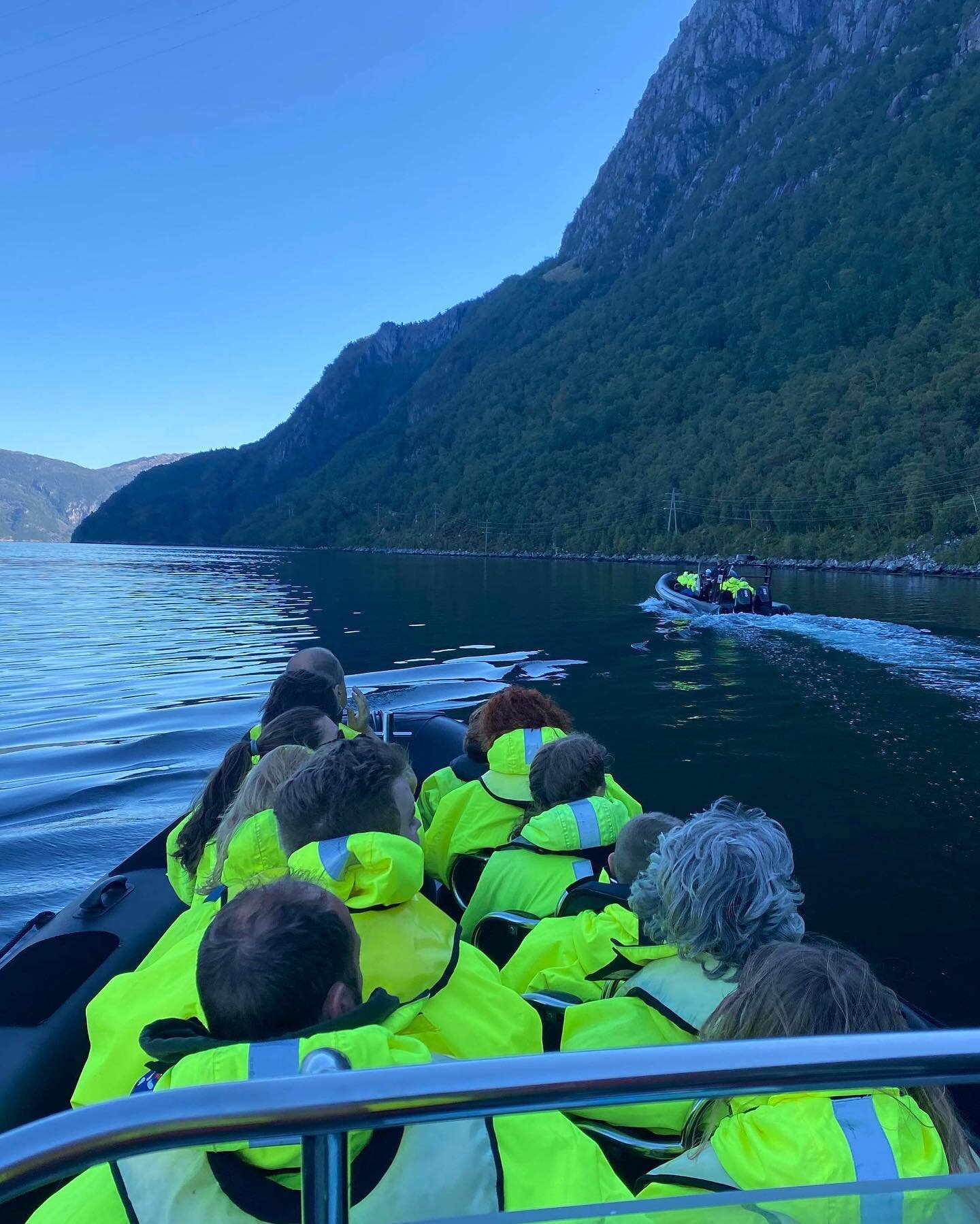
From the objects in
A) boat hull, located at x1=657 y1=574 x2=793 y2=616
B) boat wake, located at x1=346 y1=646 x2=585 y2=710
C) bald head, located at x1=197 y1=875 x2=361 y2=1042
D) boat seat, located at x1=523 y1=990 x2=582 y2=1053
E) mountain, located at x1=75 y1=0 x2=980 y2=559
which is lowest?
boat wake, located at x1=346 y1=646 x2=585 y2=710

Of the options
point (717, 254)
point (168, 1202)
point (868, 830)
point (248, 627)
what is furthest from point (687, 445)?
point (168, 1202)

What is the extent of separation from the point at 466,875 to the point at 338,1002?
11.7 feet

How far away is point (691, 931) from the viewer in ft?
7.90

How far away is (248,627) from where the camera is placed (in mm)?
26484

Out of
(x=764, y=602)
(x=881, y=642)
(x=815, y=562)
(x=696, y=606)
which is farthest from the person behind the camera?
(x=815, y=562)

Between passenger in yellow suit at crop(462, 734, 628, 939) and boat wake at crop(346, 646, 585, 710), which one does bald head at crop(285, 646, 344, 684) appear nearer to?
passenger in yellow suit at crop(462, 734, 628, 939)

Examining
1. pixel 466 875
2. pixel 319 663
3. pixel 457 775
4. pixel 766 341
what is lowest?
pixel 466 875

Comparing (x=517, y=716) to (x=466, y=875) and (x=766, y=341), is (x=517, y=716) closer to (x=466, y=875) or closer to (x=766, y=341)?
(x=466, y=875)

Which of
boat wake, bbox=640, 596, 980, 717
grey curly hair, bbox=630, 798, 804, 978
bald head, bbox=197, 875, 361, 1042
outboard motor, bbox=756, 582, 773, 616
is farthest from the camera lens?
outboard motor, bbox=756, 582, 773, 616

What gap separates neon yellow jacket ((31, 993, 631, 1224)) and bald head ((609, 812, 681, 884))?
1884mm

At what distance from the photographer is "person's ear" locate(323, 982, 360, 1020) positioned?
1665 millimetres

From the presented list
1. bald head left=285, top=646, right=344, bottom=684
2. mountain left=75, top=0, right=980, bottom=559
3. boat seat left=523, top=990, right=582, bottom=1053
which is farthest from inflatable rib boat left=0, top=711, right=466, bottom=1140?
mountain left=75, top=0, right=980, bottom=559

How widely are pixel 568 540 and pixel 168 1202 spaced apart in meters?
119

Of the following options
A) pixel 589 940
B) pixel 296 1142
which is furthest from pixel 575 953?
pixel 296 1142
